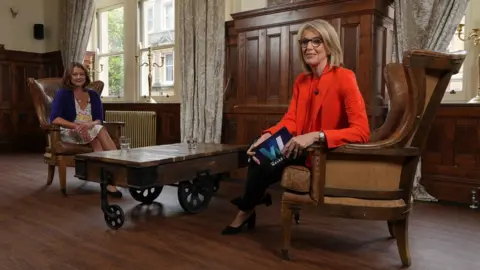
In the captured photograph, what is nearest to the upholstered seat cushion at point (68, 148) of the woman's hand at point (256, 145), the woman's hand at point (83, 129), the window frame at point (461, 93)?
the woman's hand at point (83, 129)

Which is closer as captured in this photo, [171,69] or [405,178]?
[405,178]

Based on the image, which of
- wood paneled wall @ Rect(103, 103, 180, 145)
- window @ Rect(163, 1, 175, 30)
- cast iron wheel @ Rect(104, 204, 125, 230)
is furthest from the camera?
window @ Rect(163, 1, 175, 30)

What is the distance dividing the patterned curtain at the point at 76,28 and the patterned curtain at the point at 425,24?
185 inches

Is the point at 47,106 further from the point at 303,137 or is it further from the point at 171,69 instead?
the point at 303,137

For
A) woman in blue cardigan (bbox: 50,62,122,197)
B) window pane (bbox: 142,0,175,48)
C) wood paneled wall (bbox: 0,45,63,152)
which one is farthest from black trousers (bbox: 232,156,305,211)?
wood paneled wall (bbox: 0,45,63,152)

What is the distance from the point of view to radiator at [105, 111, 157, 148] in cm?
531

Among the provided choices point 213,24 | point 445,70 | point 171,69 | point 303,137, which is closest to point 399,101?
point 445,70

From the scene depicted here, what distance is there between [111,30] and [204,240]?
5193 mm

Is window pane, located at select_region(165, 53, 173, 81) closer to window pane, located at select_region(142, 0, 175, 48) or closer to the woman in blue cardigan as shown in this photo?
window pane, located at select_region(142, 0, 175, 48)

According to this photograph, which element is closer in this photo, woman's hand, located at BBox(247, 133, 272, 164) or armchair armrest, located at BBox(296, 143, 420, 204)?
armchair armrest, located at BBox(296, 143, 420, 204)

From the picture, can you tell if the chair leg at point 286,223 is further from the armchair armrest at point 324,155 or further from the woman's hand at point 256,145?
the woman's hand at point 256,145

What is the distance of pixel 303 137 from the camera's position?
1.89m

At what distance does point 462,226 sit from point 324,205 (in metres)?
1.23

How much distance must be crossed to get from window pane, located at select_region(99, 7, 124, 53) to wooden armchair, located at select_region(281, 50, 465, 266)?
5206 millimetres
